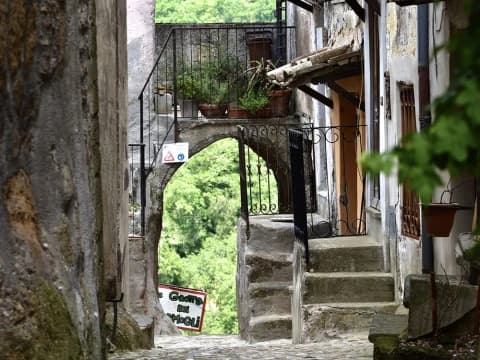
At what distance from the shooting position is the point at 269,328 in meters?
12.7

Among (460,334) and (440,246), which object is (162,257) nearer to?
(440,246)

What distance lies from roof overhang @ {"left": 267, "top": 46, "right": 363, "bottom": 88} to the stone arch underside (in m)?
3.88

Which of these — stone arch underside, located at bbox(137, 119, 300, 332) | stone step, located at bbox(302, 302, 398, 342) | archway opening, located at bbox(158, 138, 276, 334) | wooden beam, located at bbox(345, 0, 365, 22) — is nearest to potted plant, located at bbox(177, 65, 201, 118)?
stone arch underside, located at bbox(137, 119, 300, 332)

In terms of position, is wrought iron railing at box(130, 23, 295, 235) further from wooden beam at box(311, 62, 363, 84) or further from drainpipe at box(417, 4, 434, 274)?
drainpipe at box(417, 4, 434, 274)

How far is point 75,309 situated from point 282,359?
2.80m

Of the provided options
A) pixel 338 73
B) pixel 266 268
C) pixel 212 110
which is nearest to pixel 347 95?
pixel 338 73

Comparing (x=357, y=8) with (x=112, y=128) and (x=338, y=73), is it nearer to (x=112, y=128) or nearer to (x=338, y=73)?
(x=338, y=73)

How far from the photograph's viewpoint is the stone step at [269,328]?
41.5 ft

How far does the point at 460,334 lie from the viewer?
240 inches

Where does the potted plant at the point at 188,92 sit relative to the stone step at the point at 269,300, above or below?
above

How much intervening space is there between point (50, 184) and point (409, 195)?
16.9 ft

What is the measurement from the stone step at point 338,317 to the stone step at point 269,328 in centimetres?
240

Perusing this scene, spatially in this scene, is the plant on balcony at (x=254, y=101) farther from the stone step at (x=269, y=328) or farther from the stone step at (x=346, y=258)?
the stone step at (x=346, y=258)

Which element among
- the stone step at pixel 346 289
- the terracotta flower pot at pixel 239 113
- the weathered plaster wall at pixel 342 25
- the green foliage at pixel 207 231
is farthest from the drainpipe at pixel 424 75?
the green foliage at pixel 207 231
